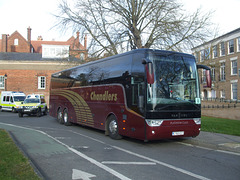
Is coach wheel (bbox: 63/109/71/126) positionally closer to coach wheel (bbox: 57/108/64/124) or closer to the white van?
coach wheel (bbox: 57/108/64/124)

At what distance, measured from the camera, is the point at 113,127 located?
10.9m

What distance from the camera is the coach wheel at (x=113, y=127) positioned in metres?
10.7

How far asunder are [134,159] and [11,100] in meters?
28.3

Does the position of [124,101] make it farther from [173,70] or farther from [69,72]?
[69,72]

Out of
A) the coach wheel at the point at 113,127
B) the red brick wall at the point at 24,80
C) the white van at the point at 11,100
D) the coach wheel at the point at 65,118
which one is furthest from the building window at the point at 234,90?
the coach wheel at the point at 113,127

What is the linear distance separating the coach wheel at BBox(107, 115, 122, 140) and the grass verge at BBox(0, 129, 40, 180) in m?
4.14

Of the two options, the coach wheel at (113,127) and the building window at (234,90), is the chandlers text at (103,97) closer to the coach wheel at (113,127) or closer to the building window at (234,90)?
the coach wheel at (113,127)

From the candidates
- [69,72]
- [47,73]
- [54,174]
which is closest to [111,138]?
[54,174]

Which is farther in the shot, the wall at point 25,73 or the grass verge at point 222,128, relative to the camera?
the wall at point 25,73

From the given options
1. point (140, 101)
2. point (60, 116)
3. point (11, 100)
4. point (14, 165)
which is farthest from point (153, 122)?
point (11, 100)

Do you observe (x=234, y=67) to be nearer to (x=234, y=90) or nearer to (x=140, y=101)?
(x=234, y=90)

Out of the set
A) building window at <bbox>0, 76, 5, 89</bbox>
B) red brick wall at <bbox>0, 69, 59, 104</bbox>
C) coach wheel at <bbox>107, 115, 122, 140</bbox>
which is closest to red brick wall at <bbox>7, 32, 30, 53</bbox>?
red brick wall at <bbox>0, 69, 59, 104</bbox>

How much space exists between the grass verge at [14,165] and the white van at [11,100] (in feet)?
82.2

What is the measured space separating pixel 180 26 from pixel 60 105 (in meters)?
10.8
